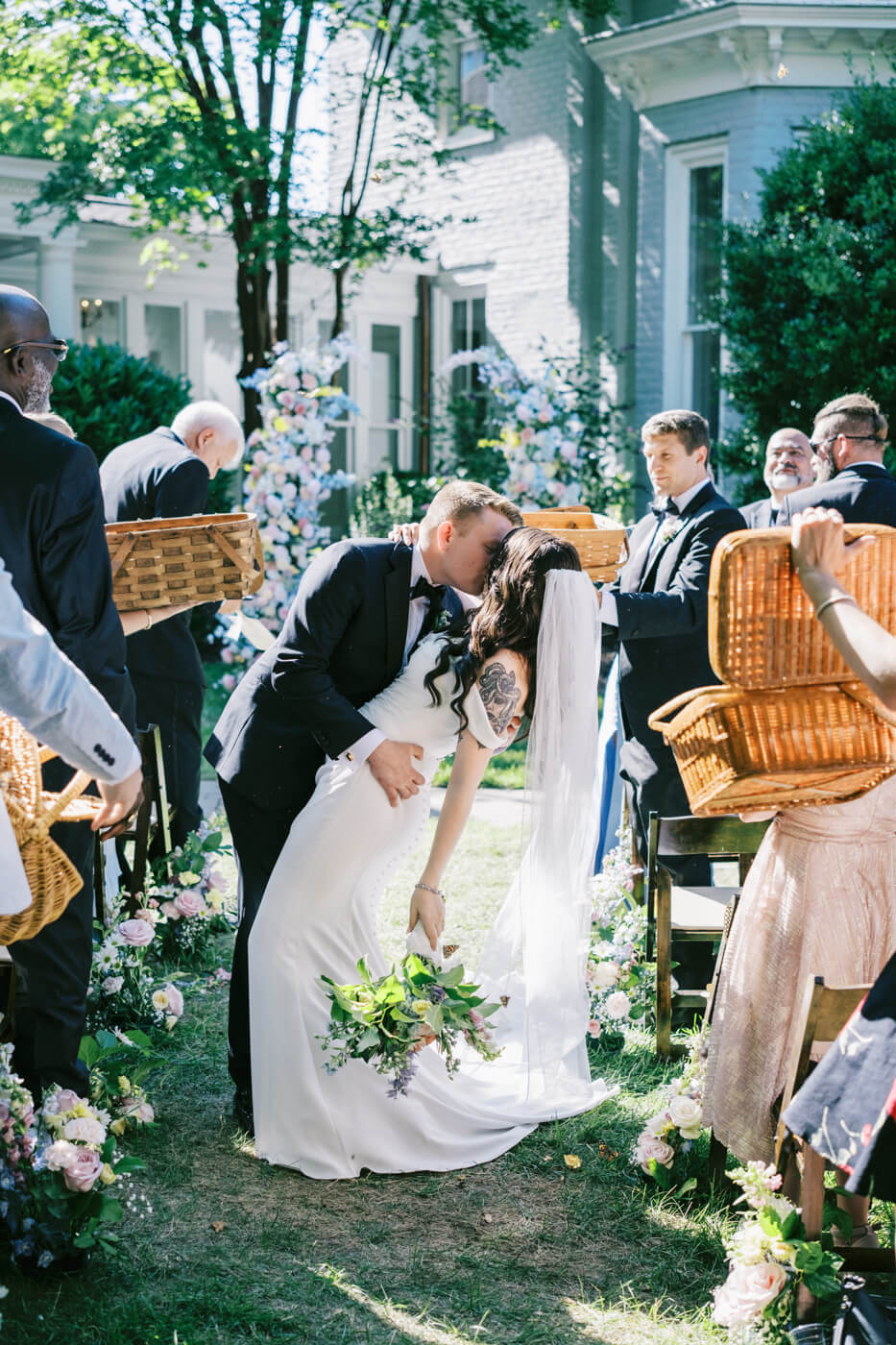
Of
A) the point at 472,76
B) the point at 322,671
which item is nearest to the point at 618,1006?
the point at 322,671

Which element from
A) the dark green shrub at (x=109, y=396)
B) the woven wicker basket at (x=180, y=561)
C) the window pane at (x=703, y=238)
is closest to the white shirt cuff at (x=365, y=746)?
the woven wicker basket at (x=180, y=561)

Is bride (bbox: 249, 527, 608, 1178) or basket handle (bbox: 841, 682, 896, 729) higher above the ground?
basket handle (bbox: 841, 682, 896, 729)

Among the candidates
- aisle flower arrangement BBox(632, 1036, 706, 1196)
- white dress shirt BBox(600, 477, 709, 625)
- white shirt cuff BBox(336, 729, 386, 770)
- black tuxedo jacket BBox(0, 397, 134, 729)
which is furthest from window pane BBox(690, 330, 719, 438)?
black tuxedo jacket BBox(0, 397, 134, 729)

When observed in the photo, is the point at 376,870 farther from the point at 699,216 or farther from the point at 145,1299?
the point at 699,216

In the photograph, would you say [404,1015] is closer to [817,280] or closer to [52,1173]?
[52,1173]

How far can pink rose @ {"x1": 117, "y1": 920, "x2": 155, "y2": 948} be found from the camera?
4750 mm

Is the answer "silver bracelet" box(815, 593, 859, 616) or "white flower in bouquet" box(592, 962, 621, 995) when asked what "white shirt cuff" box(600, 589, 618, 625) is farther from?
"silver bracelet" box(815, 593, 859, 616)

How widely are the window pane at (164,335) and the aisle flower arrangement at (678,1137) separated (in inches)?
542

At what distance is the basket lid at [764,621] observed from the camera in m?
2.67

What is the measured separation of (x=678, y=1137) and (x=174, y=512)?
10.5 ft

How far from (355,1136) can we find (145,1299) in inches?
34.3

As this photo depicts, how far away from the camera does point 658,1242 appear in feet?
11.8

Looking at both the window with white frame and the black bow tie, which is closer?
the black bow tie

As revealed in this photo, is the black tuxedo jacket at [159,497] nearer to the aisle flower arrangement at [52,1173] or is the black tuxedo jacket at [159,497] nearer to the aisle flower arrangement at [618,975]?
the aisle flower arrangement at [618,975]
